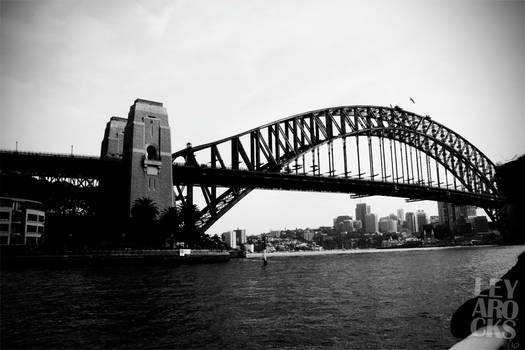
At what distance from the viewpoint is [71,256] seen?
42.6 metres

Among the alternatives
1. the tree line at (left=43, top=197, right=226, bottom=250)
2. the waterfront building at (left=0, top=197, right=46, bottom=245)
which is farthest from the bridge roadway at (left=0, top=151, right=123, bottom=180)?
the waterfront building at (left=0, top=197, right=46, bottom=245)

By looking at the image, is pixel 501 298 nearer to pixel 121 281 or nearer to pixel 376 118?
pixel 121 281

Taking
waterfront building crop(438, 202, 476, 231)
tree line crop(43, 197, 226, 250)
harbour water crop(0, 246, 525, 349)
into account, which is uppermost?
waterfront building crop(438, 202, 476, 231)

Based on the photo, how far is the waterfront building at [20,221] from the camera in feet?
190

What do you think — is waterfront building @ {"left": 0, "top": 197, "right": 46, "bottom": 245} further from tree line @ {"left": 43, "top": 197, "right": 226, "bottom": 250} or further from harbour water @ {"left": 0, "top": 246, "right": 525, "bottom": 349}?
harbour water @ {"left": 0, "top": 246, "right": 525, "bottom": 349}

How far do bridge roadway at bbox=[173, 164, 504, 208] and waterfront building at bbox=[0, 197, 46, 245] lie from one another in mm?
20726

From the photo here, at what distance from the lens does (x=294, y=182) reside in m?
67.1

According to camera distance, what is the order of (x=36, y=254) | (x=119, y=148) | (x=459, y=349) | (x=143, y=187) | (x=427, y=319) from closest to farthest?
(x=459, y=349) < (x=427, y=319) < (x=36, y=254) < (x=143, y=187) < (x=119, y=148)

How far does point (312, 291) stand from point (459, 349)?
67.9 ft

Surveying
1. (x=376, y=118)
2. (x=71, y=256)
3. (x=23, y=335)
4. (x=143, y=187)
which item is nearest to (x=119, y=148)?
(x=143, y=187)

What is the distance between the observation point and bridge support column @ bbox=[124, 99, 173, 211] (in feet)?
182

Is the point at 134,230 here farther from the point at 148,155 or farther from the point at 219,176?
the point at 219,176

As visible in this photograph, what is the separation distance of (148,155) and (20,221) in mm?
20602

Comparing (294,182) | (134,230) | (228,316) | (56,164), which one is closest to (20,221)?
(56,164)
